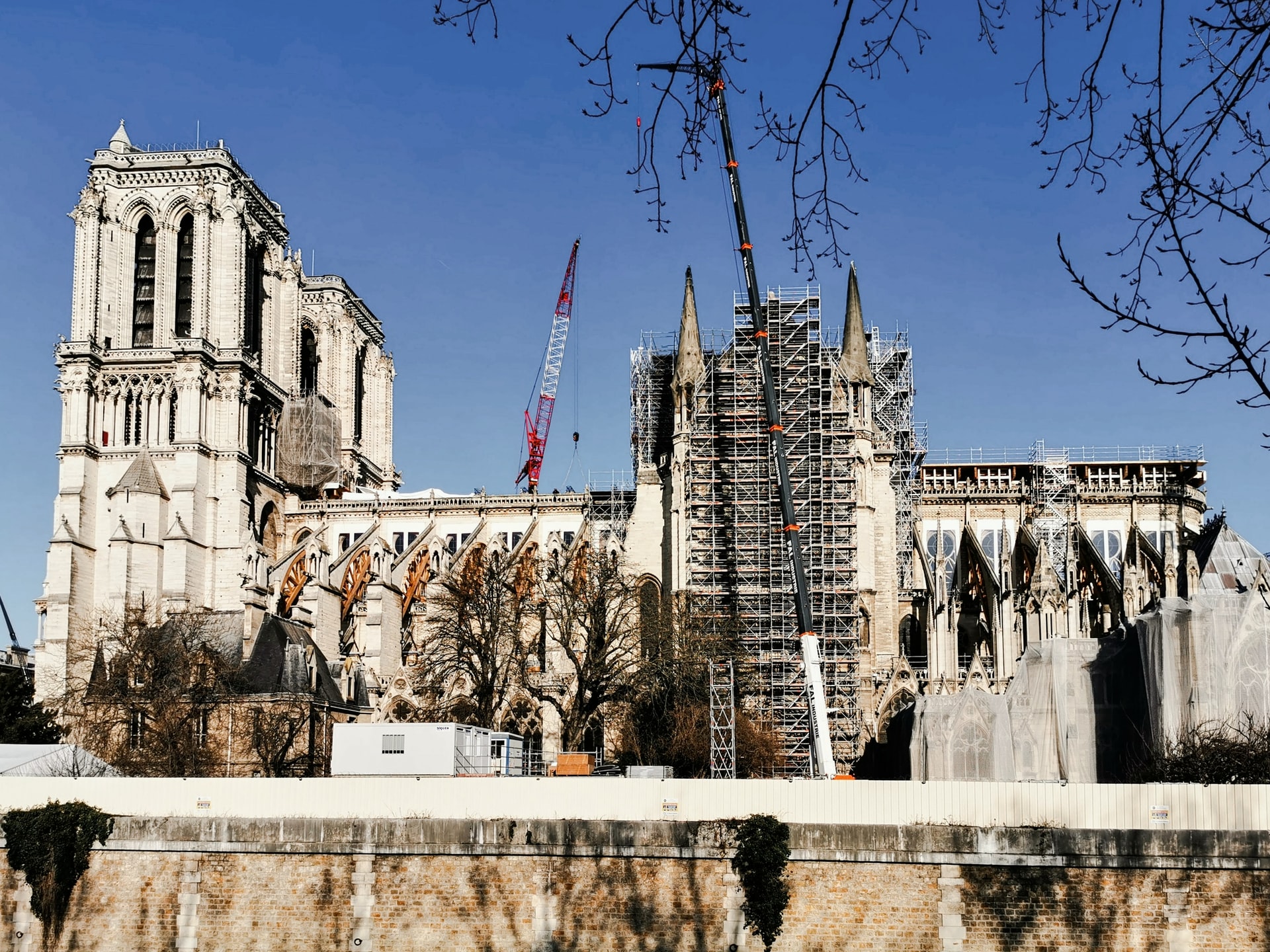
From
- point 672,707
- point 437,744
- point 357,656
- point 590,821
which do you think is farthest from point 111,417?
point 590,821

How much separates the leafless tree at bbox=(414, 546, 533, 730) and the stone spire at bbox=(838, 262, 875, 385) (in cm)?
1413

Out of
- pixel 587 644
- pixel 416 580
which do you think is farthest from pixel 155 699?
pixel 416 580

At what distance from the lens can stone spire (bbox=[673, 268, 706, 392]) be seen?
53.5 m

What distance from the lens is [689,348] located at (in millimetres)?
54500

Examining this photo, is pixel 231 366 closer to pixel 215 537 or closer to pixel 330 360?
pixel 215 537

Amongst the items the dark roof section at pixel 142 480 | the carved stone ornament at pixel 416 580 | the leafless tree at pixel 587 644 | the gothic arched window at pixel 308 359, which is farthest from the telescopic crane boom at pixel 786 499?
the gothic arched window at pixel 308 359

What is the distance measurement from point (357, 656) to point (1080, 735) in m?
29.0

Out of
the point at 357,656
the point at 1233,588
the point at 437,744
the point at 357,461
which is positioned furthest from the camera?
the point at 357,461

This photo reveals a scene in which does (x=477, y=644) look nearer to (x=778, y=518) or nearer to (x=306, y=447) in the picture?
(x=778, y=518)

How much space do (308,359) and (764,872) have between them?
2405 inches

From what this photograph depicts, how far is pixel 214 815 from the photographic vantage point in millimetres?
28172

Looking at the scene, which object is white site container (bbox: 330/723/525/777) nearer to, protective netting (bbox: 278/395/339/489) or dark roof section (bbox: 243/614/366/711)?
dark roof section (bbox: 243/614/366/711)

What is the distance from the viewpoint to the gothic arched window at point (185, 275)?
67125mm

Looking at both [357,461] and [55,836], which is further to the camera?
[357,461]
